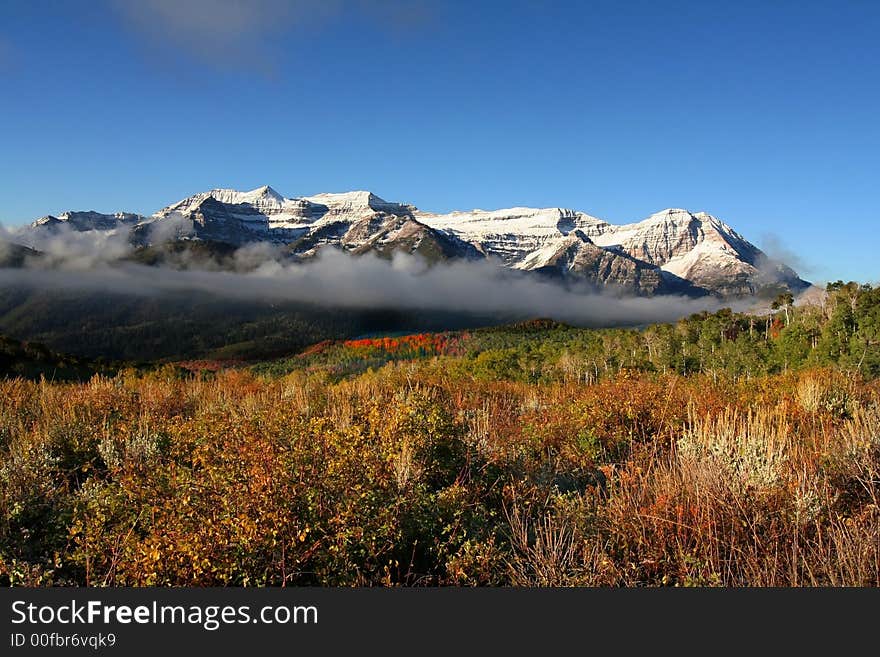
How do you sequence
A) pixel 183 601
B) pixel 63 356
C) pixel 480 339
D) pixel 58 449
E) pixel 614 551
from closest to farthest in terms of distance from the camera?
pixel 183 601, pixel 614 551, pixel 58 449, pixel 63 356, pixel 480 339

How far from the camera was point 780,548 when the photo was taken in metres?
5.32

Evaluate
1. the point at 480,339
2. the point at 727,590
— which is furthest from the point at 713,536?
the point at 480,339

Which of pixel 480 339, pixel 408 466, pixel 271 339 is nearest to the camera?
pixel 408 466

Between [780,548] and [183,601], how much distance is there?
5261mm

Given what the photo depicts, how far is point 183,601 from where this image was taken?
3.79m

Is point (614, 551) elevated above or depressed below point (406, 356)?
above

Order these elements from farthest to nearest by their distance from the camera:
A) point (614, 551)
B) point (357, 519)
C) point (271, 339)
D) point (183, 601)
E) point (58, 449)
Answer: point (271, 339)
point (58, 449)
point (614, 551)
point (357, 519)
point (183, 601)

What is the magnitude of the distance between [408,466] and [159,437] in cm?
534

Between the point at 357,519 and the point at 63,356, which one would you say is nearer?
the point at 357,519

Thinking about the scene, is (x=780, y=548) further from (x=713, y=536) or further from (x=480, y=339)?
(x=480, y=339)

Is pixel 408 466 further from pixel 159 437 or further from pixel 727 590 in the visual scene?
pixel 159 437

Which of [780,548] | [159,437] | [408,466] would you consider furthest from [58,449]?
[780,548]

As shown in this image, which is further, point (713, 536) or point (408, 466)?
point (408, 466)

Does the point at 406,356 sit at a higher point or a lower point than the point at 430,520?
lower
